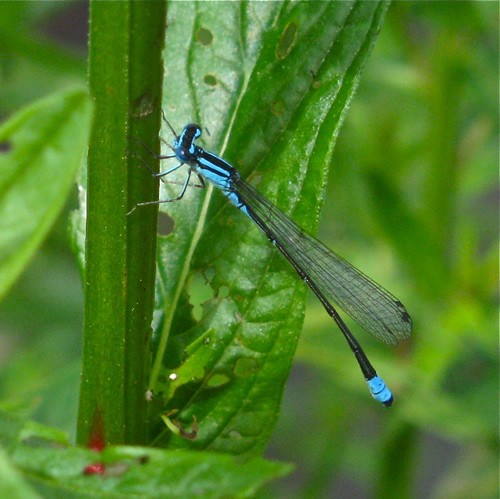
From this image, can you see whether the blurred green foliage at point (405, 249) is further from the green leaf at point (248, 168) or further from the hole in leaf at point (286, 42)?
the hole in leaf at point (286, 42)

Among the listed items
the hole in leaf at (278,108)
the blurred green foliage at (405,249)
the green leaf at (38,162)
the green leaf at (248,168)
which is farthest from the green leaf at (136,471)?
the blurred green foliage at (405,249)

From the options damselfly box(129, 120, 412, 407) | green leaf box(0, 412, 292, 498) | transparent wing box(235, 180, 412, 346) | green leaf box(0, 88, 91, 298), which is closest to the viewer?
green leaf box(0, 88, 91, 298)

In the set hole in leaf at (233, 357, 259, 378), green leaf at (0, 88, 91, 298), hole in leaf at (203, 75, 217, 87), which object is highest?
hole in leaf at (203, 75, 217, 87)

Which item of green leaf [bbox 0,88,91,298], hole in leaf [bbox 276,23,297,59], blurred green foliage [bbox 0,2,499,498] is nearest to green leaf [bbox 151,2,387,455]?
hole in leaf [bbox 276,23,297,59]

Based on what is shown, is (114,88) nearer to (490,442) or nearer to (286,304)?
(286,304)

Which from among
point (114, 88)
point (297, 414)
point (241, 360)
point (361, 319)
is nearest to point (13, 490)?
point (114, 88)

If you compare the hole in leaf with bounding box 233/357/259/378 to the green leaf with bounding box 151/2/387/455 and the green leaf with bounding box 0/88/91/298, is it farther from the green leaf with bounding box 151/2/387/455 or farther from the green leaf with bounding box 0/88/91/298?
the green leaf with bounding box 0/88/91/298

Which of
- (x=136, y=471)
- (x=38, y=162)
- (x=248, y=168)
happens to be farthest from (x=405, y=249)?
(x=38, y=162)
